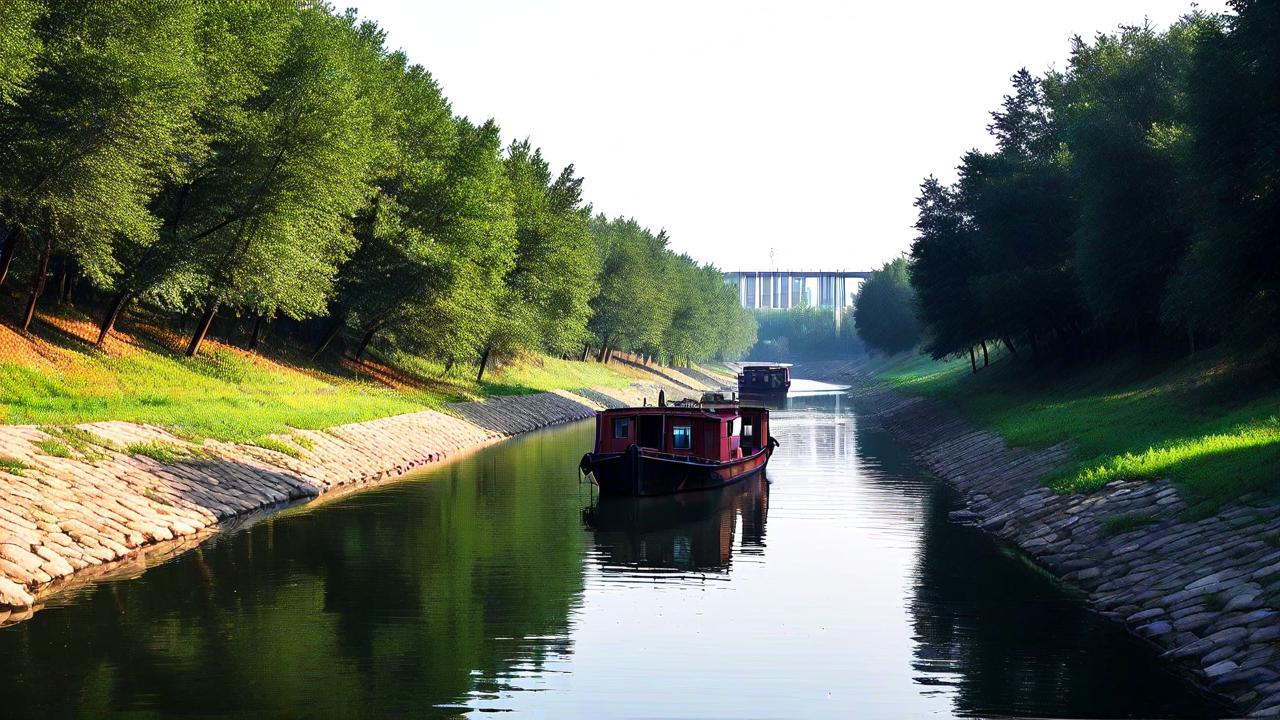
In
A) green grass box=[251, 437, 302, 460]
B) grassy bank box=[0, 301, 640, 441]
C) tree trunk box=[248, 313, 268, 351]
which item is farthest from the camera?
tree trunk box=[248, 313, 268, 351]

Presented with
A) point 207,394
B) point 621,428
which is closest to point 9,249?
point 207,394

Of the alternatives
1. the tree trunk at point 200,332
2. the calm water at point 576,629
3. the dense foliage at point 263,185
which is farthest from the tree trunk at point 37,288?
the calm water at point 576,629

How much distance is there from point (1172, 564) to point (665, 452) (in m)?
26.5

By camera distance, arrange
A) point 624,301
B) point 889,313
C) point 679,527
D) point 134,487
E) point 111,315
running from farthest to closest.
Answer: point 889,313, point 624,301, point 111,315, point 679,527, point 134,487

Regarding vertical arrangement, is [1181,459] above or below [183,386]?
below

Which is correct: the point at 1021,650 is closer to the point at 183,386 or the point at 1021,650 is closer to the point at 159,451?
the point at 159,451

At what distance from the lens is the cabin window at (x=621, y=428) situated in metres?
49.9

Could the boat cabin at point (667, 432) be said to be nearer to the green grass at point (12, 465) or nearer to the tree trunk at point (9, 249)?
the green grass at point (12, 465)

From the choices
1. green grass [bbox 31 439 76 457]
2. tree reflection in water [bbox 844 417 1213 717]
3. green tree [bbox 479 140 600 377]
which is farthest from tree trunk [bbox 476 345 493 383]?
tree reflection in water [bbox 844 417 1213 717]

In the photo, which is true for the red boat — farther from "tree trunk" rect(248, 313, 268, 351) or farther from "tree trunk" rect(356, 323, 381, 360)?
"tree trunk" rect(356, 323, 381, 360)

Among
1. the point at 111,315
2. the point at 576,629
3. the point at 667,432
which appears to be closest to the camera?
the point at 576,629

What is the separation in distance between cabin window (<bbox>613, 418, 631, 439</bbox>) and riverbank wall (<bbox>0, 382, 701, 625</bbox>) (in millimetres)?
9613

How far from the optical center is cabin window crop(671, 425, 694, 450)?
1977 inches

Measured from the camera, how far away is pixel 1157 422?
4078 cm
